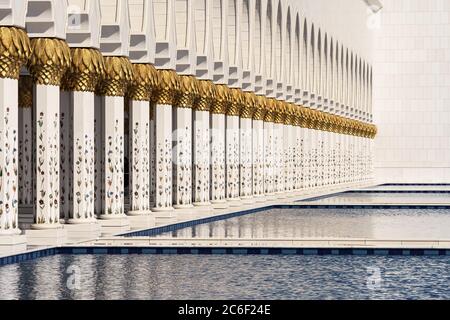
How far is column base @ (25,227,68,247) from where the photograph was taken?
1220 cm

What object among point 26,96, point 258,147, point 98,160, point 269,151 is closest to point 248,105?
point 258,147

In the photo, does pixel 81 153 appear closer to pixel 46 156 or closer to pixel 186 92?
pixel 46 156

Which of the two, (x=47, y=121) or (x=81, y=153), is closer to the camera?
(x=47, y=121)

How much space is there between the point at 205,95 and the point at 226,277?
35.4ft

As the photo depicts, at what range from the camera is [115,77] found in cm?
1476

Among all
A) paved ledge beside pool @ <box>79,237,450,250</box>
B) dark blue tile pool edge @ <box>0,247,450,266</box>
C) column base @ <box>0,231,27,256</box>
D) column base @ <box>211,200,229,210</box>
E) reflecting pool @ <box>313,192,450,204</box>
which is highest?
column base @ <box>211,200,229,210</box>

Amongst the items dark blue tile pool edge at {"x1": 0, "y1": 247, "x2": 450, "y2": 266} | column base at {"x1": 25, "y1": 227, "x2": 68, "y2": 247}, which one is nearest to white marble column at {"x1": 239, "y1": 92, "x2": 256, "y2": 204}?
column base at {"x1": 25, "y1": 227, "x2": 68, "y2": 247}

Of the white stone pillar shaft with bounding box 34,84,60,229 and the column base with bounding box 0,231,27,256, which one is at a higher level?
the white stone pillar shaft with bounding box 34,84,60,229

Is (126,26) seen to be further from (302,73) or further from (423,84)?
(423,84)

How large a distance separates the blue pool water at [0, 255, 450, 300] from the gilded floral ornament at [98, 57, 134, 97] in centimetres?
393

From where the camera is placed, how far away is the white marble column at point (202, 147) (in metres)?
20.2

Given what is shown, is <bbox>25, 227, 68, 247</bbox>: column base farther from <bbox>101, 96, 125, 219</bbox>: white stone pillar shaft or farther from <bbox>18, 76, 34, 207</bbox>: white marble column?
<bbox>18, 76, 34, 207</bbox>: white marble column

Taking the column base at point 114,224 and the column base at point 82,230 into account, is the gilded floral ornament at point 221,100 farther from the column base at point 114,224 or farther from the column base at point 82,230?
the column base at point 82,230

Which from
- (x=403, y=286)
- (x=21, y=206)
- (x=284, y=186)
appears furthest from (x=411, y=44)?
(x=403, y=286)
